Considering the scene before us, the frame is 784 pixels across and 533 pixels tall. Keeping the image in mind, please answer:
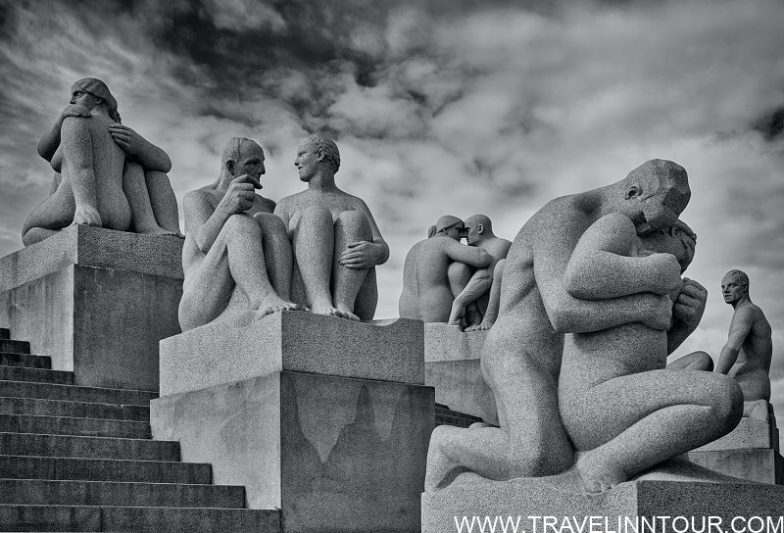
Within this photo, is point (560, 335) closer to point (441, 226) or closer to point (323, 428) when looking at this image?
point (323, 428)

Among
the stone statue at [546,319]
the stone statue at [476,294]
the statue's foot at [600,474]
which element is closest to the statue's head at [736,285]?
the stone statue at [476,294]

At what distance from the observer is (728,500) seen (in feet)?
18.0

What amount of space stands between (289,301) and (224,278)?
67 centimetres

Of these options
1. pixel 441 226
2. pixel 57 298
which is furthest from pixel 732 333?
pixel 57 298

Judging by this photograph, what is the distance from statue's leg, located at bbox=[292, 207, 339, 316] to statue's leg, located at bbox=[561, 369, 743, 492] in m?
4.08

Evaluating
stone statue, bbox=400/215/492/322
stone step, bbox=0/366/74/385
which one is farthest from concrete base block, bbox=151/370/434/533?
stone statue, bbox=400/215/492/322

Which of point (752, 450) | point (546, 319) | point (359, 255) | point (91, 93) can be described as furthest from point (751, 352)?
point (546, 319)

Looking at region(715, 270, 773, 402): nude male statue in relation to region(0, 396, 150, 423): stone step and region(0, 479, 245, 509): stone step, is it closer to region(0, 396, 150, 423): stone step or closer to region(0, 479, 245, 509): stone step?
region(0, 396, 150, 423): stone step

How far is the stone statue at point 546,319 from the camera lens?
19.4ft

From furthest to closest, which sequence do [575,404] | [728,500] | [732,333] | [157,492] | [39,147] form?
[732,333] < [39,147] < [157,492] < [575,404] < [728,500]

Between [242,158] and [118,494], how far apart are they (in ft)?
12.6

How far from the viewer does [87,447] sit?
9.01 m

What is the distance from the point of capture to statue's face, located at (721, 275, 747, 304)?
1577 cm

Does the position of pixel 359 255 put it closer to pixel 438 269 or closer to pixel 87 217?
pixel 87 217
